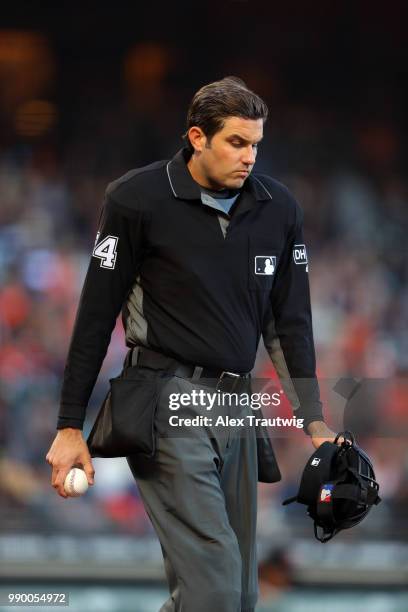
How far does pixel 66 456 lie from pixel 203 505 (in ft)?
1.26

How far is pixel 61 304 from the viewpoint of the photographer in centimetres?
691

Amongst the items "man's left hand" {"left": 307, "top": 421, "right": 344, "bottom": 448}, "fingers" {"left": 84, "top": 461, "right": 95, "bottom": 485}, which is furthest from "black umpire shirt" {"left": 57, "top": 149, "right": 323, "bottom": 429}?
"man's left hand" {"left": 307, "top": 421, "right": 344, "bottom": 448}

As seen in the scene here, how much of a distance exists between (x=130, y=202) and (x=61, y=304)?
3.55 meters

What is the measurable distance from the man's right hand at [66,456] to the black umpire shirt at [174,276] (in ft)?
0.10

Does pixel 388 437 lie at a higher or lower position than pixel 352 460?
lower

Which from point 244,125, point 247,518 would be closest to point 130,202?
point 244,125

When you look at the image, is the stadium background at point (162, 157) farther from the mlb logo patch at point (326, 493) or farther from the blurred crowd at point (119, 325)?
the mlb logo patch at point (326, 493)

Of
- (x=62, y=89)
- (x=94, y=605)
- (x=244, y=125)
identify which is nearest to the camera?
(x=244, y=125)

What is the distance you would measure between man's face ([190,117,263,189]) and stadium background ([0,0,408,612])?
3.25 m

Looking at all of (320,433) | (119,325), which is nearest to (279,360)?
(320,433)

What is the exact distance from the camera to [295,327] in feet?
12.0

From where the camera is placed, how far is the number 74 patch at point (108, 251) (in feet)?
11.2

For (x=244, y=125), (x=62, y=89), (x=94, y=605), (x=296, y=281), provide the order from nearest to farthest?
(x=244, y=125), (x=296, y=281), (x=94, y=605), (x=62, y=89)

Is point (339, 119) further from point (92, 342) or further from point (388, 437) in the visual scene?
point (92, 342)
